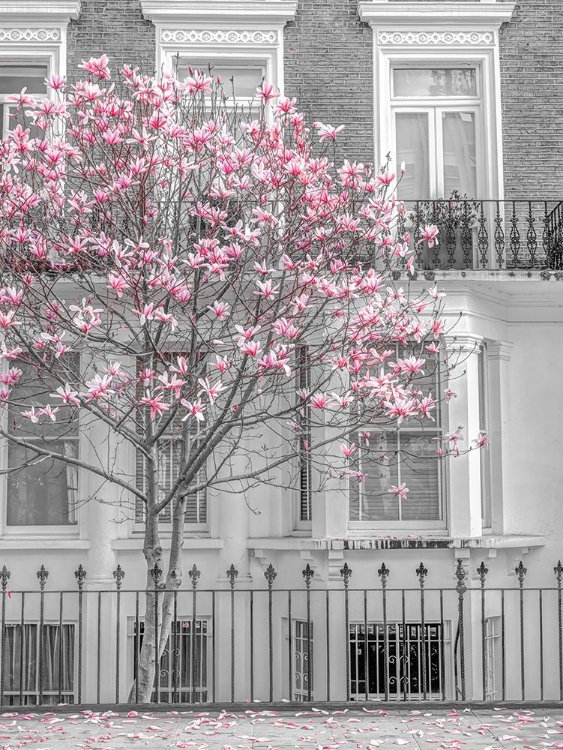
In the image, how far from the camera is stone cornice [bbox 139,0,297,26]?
13805 mm

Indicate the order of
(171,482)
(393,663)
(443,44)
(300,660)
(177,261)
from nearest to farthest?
(177,261)
(393,663)
(300,660)
(171,482)
(443,44)

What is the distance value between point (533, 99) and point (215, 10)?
4256 millimetres

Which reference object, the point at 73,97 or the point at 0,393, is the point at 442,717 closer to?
the point at 0,393

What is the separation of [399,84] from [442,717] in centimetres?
863

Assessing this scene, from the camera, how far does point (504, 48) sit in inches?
551

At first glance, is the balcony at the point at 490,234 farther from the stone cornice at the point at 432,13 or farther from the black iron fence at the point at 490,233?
the stone cornice at the point at 432,13

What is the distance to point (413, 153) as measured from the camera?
14.1 m

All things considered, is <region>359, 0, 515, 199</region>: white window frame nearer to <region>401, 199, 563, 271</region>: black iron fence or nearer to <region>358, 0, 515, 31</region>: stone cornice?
<region>358, 0, 515, 31</region>: stone cornice

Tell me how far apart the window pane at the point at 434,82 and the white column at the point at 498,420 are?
341 cm

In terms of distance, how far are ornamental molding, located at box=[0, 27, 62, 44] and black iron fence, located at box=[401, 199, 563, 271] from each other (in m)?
5.07

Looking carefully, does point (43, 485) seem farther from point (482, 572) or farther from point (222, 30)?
point (482, 572)

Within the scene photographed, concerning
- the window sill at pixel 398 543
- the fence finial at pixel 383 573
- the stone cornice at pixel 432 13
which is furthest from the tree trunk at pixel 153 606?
the stone cornice at pixel 432 13

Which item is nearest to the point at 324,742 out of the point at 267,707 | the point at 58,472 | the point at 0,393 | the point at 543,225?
the point at 267,707

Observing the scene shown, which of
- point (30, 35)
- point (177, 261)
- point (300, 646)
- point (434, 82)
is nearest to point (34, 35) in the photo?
point (30, 35)
